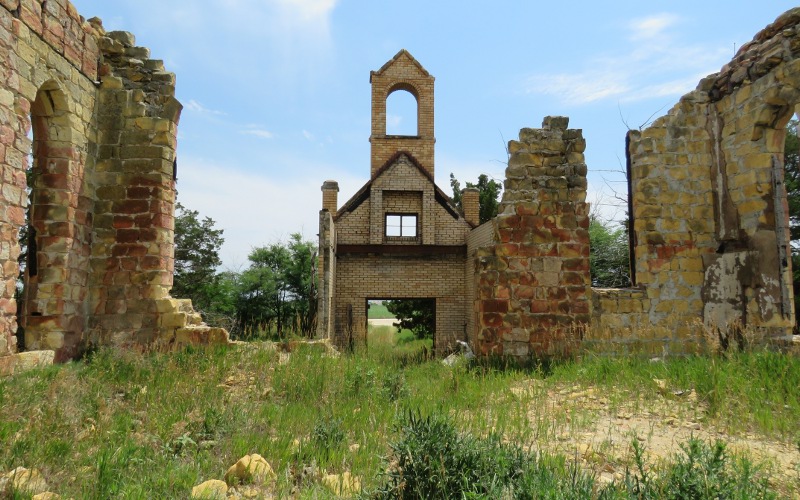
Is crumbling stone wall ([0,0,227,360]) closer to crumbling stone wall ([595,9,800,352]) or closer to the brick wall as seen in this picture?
crumbling stone wall ([595,9,800,352])

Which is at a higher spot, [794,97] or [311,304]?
[794,97]

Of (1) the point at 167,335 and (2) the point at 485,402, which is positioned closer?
(2) the point at 485,402

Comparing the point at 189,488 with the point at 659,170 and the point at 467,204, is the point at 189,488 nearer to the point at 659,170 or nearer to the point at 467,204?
the point at 659,170

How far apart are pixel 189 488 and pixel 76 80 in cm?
561

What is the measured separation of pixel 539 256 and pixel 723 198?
9.95 ft

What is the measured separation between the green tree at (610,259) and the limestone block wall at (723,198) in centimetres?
937

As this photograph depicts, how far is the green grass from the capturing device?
10.4 ft

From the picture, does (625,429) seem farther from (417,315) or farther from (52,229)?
(417,315)

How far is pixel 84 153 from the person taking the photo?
20.9ft

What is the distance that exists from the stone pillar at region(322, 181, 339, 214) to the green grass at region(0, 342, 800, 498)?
11.0 metres

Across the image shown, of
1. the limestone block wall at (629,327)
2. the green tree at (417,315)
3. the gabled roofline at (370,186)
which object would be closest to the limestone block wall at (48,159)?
the limestone block wall at (629,327)

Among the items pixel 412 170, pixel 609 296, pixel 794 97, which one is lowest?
pixel 609 296

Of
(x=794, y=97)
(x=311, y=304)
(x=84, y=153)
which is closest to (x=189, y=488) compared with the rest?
(x=84, y=153)

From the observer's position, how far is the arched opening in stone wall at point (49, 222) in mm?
5812
